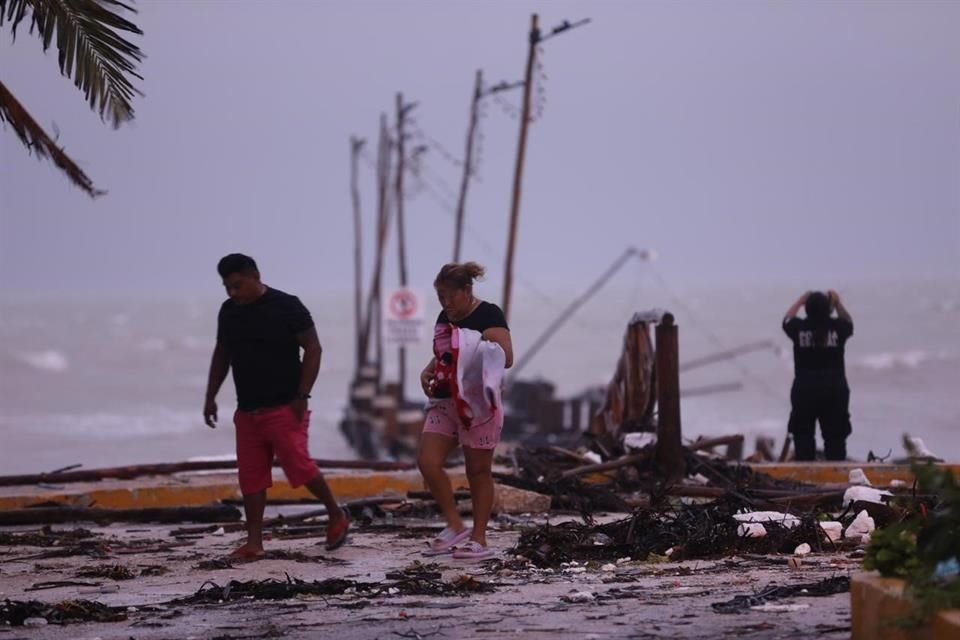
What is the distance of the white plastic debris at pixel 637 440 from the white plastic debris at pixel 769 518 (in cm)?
363

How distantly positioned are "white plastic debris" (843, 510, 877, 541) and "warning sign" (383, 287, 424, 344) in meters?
25.5

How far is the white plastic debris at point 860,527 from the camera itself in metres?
9.41

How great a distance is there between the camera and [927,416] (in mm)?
52781

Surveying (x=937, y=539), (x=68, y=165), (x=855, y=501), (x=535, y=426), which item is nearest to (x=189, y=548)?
(x=68, y=165)

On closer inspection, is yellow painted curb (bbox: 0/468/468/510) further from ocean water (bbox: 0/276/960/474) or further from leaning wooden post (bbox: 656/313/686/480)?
ocean water (bbox: 0/276/960/474)

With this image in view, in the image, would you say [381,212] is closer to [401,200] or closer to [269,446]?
[401,200]

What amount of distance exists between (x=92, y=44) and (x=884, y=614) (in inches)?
249

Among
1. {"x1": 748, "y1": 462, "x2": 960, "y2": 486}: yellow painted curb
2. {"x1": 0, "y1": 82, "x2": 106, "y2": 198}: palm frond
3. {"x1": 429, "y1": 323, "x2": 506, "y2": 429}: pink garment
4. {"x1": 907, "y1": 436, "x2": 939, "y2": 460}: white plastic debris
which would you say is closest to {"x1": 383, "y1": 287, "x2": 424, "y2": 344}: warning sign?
{"x1": 907, "y1": 436, "x2": 939, "y2": 460}: white plastic debris

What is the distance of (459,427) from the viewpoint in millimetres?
9609

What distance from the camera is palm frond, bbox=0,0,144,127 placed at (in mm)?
10289

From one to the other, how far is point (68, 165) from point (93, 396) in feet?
204

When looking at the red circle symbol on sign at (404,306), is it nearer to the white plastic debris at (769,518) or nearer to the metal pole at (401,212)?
the metal pole at (401,212)

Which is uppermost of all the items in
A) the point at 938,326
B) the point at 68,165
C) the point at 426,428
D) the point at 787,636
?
the point at 938,326

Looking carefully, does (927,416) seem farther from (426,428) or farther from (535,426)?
(426,428)
